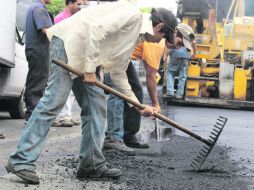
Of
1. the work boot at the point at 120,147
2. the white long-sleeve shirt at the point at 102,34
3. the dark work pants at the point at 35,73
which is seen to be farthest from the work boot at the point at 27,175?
the dark work pants at the point at 35,73

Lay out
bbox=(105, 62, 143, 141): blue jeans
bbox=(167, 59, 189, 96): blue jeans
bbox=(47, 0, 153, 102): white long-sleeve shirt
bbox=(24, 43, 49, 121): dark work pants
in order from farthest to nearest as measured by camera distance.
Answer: bbox=(167, 59, 189, 96): blue jeans < bbox=(24, 43, 49, 121): dark work pants < bbox=(105, 62, 143, 141): blue jeans < bbox=(47, 0, 153, 102): white long-sleeve shirt

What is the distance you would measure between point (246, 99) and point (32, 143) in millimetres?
10291

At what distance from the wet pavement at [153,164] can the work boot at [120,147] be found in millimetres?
92

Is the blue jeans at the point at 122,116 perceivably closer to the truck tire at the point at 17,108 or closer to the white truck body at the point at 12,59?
the white truck body at the point at 12,59

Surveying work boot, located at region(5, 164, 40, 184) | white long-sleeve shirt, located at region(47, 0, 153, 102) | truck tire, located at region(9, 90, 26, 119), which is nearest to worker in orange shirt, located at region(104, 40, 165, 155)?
white long-sleeve shirt, located at region(47, 0, 153, 102)

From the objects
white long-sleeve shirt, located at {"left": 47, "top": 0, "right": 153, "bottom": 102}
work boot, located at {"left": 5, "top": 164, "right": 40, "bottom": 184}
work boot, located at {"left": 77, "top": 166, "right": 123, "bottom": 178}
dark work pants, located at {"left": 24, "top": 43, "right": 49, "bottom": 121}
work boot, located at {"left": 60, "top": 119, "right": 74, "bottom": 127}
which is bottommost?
work boot, located at {"left": 60, "top": 119, "right": 74, "bottom": 127}

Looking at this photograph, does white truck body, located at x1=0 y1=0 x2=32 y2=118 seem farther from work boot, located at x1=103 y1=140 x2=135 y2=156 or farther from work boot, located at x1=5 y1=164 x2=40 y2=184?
work boot, located at x1=5 y1=164 x2=40 y2=184

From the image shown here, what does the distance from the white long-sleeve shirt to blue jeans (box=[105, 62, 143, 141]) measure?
1455mm

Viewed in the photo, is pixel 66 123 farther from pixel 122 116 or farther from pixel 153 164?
pixel 153 164

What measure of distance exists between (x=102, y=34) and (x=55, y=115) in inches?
29.3

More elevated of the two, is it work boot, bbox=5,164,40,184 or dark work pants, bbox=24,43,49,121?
dark work pants, bbox=24,43,49,121

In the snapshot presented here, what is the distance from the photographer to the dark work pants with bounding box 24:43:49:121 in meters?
7.94

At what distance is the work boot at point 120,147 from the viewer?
643 cm

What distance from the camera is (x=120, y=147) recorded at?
6.47 meters
